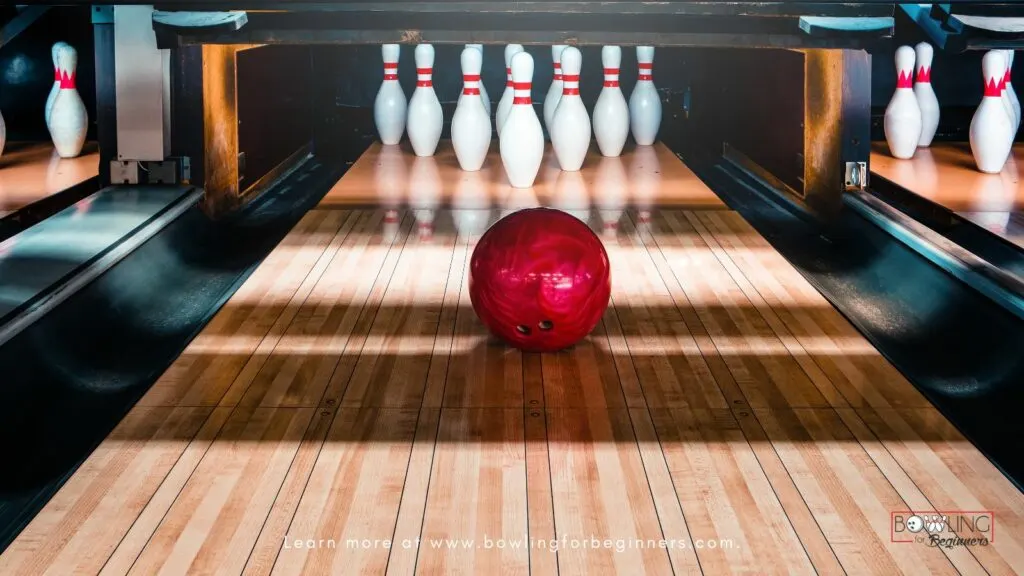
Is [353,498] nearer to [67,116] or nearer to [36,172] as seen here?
[36,172]

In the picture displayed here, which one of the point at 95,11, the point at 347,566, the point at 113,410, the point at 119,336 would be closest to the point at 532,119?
the point at 95,11

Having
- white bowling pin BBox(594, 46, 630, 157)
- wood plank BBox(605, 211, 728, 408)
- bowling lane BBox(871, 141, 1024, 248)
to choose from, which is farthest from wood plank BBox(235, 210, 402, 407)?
bowling lane BBox(871, 141, 1024, 248)

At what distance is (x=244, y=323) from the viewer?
2.26 meters

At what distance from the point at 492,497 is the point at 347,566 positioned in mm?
260

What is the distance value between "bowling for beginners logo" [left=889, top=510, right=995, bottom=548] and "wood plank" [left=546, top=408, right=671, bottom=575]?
0.30 m

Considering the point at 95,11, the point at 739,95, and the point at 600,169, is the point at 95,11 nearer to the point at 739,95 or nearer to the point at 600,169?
the point at 600,169

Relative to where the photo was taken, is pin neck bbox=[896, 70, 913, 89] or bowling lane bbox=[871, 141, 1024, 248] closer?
bowling lane bbox=[871, 141, 1024, 248]

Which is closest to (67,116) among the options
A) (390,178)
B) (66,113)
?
(66,113)

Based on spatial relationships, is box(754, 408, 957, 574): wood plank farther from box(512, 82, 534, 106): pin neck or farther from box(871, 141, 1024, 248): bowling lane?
box(512, 82, 534, 106): pin neck

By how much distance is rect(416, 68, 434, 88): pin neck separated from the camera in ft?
13.2

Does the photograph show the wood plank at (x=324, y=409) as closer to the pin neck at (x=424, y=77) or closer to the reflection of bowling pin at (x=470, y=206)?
the reflection of bowling pin at (x=470, y=206)

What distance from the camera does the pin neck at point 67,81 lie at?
3.52 meters

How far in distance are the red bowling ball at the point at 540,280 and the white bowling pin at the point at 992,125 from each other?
184 cm

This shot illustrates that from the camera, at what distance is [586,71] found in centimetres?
447
